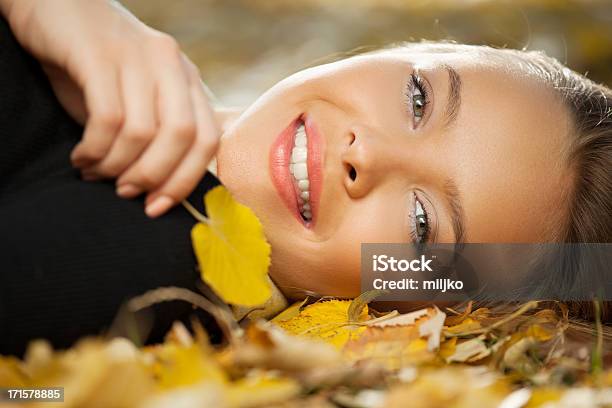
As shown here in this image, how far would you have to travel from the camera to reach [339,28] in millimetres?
2340

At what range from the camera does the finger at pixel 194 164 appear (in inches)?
26.5

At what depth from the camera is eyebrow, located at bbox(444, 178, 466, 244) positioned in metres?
1.01

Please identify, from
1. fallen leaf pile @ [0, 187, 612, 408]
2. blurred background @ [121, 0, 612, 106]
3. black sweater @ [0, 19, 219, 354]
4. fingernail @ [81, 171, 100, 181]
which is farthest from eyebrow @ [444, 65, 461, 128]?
blurred background @ [121, 0, 612, 106]

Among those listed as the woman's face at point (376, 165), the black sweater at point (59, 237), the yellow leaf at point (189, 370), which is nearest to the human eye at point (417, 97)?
the woman's face at point (376, 165)

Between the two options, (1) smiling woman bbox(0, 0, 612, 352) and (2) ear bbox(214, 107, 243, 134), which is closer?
(1) smiling woman bbox(0, 0, 612, 352)

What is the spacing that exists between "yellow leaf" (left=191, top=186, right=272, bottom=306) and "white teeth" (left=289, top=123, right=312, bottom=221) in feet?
1.09

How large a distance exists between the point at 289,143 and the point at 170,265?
1.21 feet

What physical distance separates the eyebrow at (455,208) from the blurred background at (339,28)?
1.20 metres

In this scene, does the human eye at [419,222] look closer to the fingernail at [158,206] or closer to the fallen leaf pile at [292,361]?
the fallen leaf pile at [292,361]

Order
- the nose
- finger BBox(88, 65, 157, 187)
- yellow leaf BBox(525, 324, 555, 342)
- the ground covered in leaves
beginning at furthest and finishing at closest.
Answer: the nose → yellow leaf BBox(525, 324, 555, 342) → finger BBox(88, 65, 157, 187) → the ground covered in leaves

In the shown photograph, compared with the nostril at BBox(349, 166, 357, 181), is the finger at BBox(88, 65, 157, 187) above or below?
above

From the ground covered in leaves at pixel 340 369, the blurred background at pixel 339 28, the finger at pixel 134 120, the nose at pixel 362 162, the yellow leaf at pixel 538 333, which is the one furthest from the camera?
the blurred background at pixel 339 28

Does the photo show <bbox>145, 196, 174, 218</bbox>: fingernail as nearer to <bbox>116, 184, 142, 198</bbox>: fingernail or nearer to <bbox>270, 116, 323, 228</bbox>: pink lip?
<bbox>116, 184, 142, 198</bbox>: fingernail

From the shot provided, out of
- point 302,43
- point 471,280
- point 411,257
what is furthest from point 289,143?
point 302,43
